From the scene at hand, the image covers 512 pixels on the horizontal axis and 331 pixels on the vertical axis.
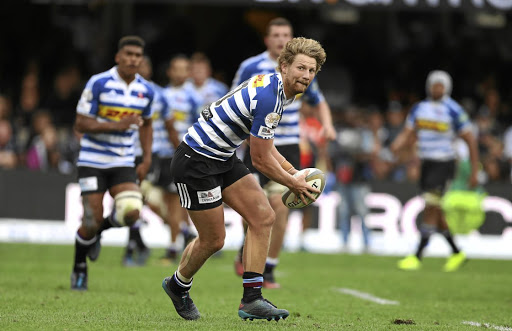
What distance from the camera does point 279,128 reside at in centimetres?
1041

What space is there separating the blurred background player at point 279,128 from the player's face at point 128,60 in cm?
142

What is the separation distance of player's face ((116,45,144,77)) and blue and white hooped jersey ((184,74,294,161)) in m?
2.62

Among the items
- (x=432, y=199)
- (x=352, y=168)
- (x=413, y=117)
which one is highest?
(x=413, y=117)

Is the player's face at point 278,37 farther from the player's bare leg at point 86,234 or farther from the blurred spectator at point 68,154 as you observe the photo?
the blurred spectator at point 68,154

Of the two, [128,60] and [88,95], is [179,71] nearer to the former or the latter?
[128,60]

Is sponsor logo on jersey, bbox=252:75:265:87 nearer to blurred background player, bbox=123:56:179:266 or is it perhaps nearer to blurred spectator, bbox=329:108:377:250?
blurred background player, bbox=123:56:179:266

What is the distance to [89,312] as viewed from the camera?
751 cm

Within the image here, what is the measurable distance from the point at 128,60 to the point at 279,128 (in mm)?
1913

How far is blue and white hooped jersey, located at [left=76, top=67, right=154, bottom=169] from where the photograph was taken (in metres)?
9.38

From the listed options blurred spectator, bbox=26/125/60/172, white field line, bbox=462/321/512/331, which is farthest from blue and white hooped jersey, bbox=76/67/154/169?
blurred spectator, bbox=26/125/60/172

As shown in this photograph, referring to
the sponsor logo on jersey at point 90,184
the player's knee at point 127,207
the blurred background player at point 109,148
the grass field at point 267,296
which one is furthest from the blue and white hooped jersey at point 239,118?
the sponsor logo on jersey at point 90,184

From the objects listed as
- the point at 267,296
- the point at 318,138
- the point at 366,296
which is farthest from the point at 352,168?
the point at 267,296

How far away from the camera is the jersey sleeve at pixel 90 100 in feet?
30.7

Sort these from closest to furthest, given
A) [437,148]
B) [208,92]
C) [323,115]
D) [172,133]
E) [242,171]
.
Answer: [242,171], [323,115], [172,133], [437,148], [208,92]
